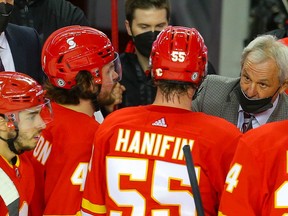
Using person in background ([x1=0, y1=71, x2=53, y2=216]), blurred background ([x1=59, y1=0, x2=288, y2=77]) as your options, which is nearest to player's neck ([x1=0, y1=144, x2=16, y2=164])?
person in background ([x1=0, y1=71, x2=53, y2=216])

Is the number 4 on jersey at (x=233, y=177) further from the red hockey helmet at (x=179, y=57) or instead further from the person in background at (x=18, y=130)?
the person in background at (x=18, y=130)

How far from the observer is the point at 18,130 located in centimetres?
367

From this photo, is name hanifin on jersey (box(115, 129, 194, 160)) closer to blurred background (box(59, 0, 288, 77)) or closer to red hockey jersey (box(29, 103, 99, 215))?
red hockey jersey (box(29, 103, 99, 215))

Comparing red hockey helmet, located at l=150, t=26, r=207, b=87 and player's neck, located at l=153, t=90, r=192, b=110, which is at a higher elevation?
red hockey helmet, located at l=150, t=26, r=207, b=87

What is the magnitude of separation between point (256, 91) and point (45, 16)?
1.57m

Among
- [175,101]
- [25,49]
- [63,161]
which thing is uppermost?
[175,101]

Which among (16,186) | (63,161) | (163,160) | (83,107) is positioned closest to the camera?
(163,160)

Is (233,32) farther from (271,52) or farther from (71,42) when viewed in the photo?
(71,42)

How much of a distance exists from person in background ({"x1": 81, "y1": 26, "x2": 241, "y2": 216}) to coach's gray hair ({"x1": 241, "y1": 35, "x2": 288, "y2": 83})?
578 millimetres

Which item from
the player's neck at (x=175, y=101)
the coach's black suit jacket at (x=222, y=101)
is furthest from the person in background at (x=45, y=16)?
the player's neck at (x=175, y=101)

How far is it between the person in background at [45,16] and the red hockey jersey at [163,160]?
68.0 inches

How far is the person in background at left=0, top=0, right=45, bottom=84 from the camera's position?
446cm

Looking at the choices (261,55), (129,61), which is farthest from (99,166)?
(129,61)

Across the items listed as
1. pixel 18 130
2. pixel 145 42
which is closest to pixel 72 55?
pixel 18 130
